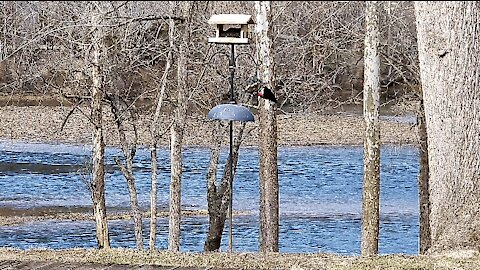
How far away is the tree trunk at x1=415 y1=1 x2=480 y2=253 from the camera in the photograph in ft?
19.0

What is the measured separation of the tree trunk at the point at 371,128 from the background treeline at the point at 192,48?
1.01 metres

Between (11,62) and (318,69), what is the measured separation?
387 centimetres

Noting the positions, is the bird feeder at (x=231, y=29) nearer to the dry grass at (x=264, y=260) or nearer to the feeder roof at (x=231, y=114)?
the feeder roof at (x=231, y=114)

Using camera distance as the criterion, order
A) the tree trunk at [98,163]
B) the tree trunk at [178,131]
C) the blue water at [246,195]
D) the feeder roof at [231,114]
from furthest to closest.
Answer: the blue water at [246,195] < the tree trunk at [98,163] < the tree trunk at [178,131] < the feeder roof at [231,114]

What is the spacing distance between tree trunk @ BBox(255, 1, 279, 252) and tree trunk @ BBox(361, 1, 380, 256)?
107 cm

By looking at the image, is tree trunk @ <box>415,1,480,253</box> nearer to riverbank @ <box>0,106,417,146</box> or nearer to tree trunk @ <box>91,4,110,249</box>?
tree trunk @ <box>91,4,110,249</box>

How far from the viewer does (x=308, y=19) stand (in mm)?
10844

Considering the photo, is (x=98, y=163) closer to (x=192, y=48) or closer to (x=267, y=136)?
(x=192, y=48)

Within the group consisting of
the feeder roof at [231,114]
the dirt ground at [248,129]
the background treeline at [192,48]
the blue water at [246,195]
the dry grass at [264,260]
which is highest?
the background treeline at [192,48]

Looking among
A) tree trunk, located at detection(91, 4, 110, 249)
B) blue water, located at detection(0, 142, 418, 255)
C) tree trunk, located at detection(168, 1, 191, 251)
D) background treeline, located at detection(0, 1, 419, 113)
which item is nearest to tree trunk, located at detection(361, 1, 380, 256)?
background treeline, located at detection(0, 1, 419, 113)

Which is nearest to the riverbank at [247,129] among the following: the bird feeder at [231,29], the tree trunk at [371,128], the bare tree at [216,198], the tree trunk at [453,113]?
the bare tree at [216,198]

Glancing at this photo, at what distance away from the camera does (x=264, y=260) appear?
583cm

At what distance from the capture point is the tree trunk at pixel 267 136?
30.5 feet

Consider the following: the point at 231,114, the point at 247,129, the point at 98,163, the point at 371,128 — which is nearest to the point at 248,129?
the point at 247,129
